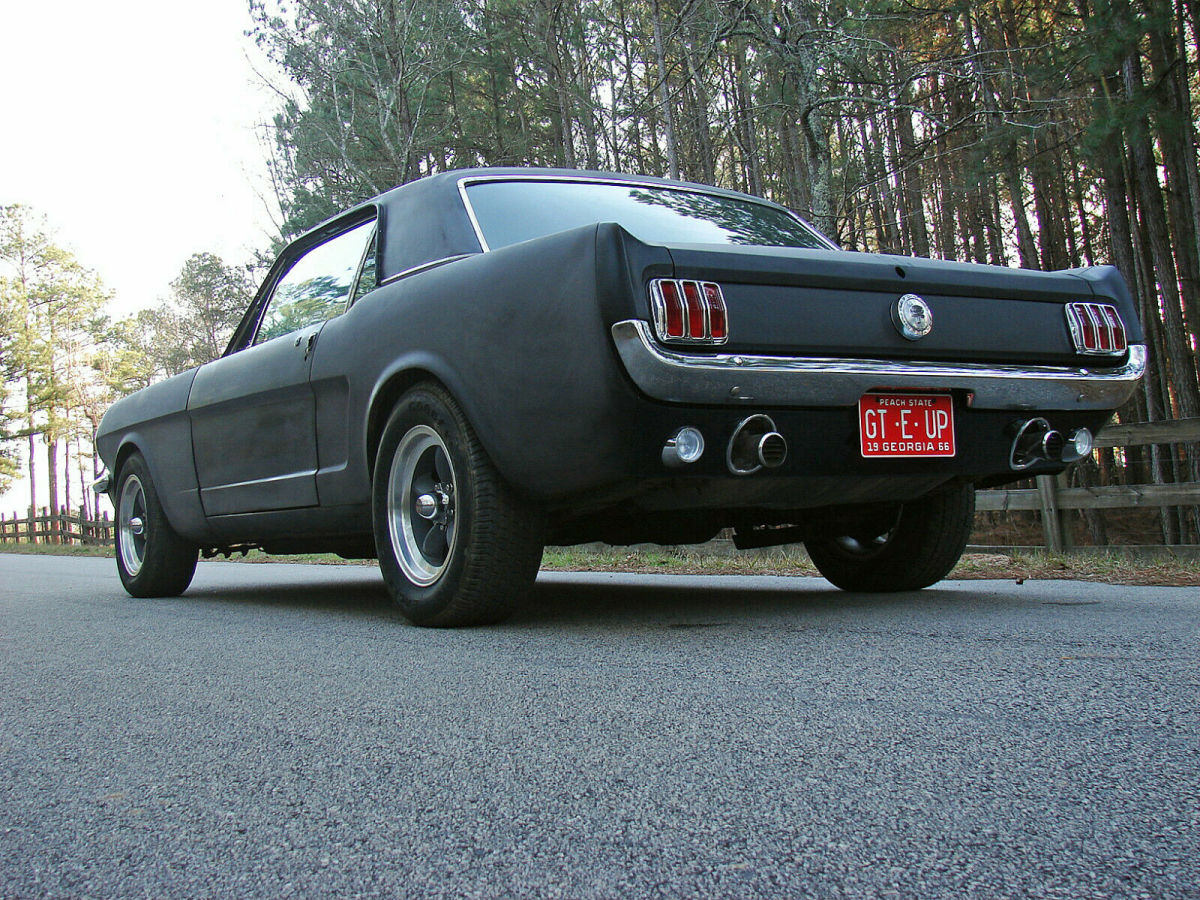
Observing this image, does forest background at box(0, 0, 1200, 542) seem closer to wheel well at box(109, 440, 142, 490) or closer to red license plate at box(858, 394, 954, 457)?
wheel well at box(109, 440, 142, 490)

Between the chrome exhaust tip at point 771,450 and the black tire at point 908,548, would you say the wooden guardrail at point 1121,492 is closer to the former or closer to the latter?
the black tire at point 908,548

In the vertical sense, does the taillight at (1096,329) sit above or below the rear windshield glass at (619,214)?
below

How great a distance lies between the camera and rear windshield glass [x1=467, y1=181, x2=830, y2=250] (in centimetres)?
365

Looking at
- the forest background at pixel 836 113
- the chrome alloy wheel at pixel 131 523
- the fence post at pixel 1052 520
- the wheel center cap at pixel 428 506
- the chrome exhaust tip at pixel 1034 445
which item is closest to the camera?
the chrome exhaust tip at pixel 1034 445

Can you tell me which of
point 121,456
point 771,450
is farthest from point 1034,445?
point 121,456

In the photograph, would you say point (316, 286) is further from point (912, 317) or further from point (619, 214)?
point (912, 317)

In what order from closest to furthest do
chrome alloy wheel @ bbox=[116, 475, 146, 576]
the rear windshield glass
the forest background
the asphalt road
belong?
the asphalt road → the rear windshield glass → chrome alloy wheel @ bbox=[116, 475, 146, 576] → the forest background

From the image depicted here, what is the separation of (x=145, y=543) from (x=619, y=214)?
3.30 metres

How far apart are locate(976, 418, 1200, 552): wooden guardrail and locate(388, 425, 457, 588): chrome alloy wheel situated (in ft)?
20.3

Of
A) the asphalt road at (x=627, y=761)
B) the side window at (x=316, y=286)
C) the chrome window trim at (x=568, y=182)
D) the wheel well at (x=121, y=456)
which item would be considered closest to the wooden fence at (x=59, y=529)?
the wheel well at (x=121, y=456)

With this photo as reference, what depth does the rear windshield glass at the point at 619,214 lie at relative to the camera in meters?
3.65

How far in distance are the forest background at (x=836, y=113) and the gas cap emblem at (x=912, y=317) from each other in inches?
270

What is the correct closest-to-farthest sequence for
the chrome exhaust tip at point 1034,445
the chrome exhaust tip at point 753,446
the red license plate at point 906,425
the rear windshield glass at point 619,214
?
the chrome exhaust tip at point 753,446, the red license plate at point 906,425, the chrome exhaust tip at point 1034,445, the rear windshield glass at point 619,214

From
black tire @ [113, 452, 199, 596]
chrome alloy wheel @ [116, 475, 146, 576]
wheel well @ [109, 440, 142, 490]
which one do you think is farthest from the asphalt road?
wheel well @ [109, 440, 142, 490]
